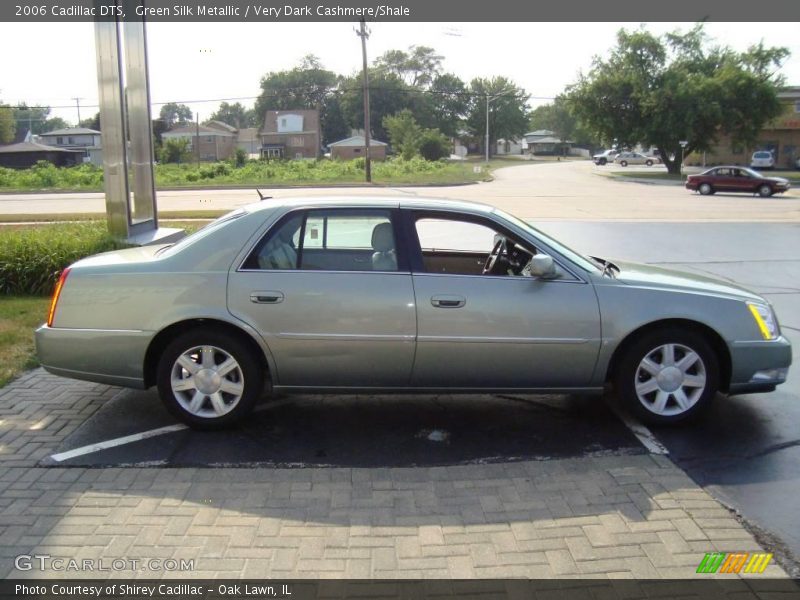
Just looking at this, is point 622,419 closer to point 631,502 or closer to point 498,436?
point 498,436

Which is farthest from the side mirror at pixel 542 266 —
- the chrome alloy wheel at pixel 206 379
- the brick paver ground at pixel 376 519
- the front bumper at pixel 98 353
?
the front bumper at pixel 98 353

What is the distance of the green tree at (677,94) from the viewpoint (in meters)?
50.8

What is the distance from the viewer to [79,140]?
305 ft

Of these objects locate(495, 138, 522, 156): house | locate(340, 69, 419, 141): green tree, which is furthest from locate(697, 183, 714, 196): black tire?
locate(495, 138, 522, 156): house

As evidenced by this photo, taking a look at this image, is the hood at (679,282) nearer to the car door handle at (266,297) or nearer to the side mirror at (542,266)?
the side mirror at (542,266)

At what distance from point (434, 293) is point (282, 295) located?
3.27 ft

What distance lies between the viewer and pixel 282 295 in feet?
15.7

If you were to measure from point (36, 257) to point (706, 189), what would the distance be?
117ft

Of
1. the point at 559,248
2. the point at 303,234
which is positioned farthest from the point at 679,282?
the point at 303,234

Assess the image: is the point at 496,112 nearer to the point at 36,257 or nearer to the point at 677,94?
the point at 677,94

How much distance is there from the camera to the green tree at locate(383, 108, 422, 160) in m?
70.7

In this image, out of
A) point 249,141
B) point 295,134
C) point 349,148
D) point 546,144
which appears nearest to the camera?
point 349,148

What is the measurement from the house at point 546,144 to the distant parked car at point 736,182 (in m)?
90.7

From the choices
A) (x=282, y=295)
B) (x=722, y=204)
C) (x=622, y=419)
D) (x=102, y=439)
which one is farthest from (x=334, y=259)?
(x=722, y=204)
